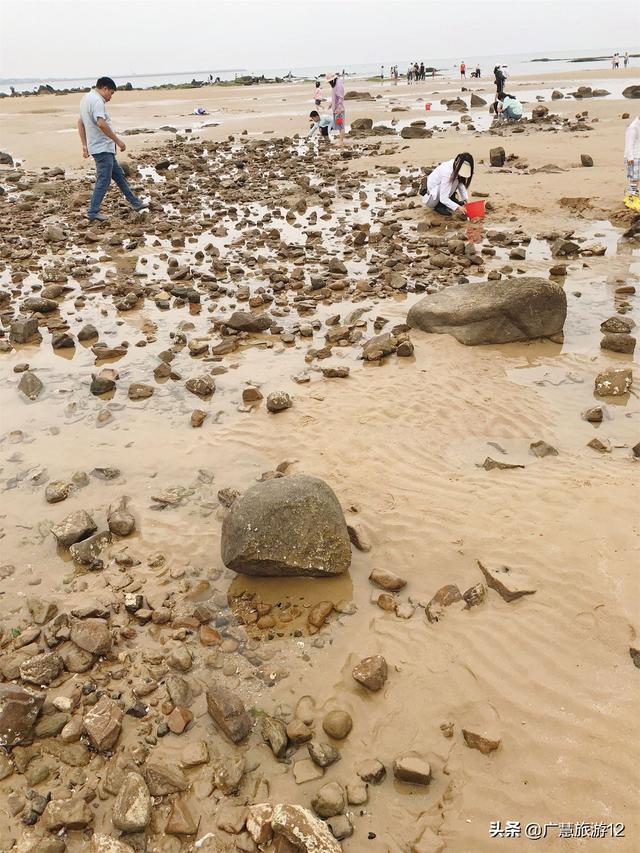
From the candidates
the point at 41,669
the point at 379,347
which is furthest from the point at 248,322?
the point at 41,669

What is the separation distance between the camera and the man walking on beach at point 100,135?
34.6 ft

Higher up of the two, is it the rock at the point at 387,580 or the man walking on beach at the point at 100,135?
the man walking on beach at the point at 100,135

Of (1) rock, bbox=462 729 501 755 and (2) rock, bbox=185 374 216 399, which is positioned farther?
(2) rock, bbox=185 374 216 399

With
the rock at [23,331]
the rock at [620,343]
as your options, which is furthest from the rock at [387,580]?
the rock at [23,331]

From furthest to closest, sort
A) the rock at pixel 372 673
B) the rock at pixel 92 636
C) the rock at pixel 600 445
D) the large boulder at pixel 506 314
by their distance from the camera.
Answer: the large boulder at pixel 506 314
the rock at pixel 600 445
the rock at pixel 92 636
the rock at pixel 372 673

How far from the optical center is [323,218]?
36.8 ft

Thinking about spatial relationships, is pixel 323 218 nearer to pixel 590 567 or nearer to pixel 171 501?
pixel 171 501

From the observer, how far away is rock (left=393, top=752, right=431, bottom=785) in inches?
95.7

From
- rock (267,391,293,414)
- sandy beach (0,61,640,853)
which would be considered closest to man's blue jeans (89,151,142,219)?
sandy beach (0,61,640,853)

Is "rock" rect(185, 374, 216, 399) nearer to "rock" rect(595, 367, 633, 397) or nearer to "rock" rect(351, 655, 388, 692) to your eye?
"rock" rect(351, 655, 388, 692)

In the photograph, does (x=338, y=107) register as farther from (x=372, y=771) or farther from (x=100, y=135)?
(x=372, y=771)

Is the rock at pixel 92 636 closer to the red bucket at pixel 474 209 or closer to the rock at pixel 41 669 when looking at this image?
the rock at pixel 41 669

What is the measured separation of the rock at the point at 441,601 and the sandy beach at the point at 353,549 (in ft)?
0.09

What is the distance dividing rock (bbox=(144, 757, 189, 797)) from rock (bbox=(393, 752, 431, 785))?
0.86 meters
